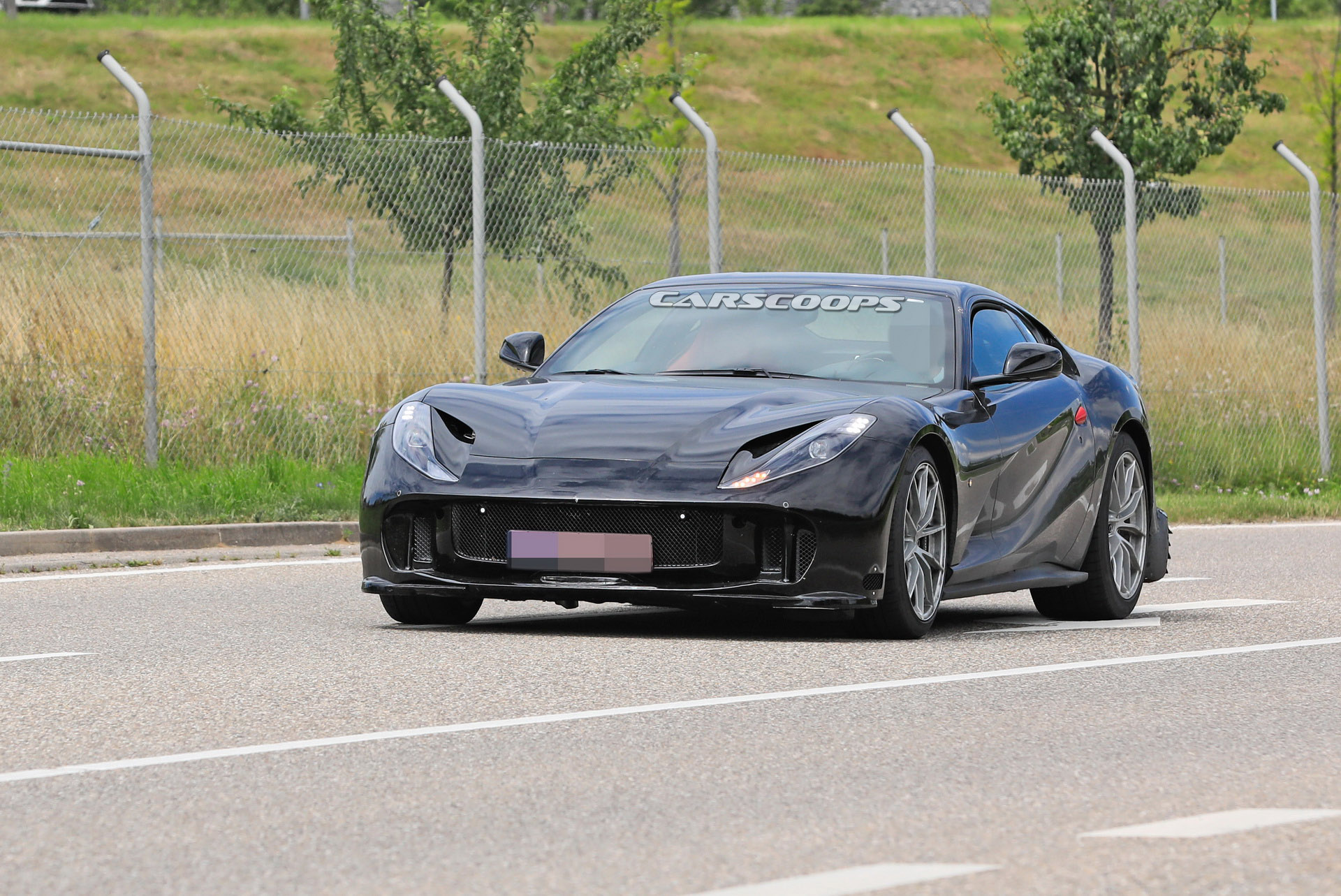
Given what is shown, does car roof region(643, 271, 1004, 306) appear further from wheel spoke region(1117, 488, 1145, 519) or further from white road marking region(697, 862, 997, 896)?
white road marking region(697, 862, 997, 896)

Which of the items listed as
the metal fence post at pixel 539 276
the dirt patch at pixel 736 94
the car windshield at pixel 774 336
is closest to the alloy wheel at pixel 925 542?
the car windshield at pixel 774 336

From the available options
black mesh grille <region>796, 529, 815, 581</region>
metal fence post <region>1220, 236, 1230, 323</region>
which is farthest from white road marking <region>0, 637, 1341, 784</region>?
metal fence post <region>1220, 236, 1230, 323</region>

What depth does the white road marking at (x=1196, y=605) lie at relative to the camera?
32.4 ft

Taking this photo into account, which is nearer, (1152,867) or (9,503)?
(1152,867)

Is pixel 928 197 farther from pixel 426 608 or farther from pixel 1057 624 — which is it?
pixel 426 608

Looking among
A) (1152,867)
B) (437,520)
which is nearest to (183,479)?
(437,520)

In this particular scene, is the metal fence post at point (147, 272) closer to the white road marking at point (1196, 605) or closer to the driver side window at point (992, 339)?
the driver side window at point (992, 339)

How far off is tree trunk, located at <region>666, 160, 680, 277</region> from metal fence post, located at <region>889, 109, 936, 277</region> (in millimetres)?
1630

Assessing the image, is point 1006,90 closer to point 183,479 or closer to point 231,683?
point 183,479

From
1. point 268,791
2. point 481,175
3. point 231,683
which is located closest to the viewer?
point 268,791

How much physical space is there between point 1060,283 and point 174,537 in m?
9.62

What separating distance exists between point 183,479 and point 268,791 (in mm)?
8369

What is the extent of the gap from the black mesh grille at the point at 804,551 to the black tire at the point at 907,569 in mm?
292

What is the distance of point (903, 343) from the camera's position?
8992 millimetres
